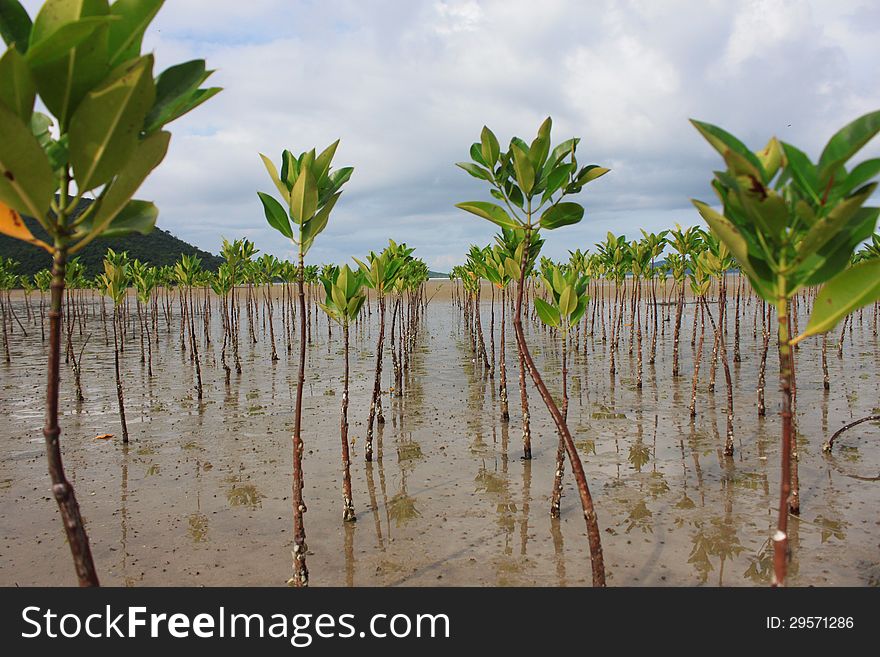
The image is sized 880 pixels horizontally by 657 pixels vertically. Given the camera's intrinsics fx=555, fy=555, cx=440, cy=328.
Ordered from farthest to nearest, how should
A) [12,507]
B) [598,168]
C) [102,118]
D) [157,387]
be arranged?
[157,387], [12,507], [598,168], [102,118]

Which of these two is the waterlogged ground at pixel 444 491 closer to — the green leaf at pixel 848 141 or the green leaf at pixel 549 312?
the green leaf at pixel 549 312

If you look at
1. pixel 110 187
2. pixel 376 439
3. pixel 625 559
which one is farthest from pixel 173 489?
pixel 110 187

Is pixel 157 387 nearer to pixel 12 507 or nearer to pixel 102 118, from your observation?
pixel 12 507

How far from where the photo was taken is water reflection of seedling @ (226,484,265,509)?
617cm

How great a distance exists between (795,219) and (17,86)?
8.49ft

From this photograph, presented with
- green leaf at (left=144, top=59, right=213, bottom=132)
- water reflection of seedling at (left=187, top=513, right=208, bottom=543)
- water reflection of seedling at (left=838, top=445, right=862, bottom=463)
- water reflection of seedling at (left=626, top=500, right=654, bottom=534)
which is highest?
green leaf at (left=144, top=59, right=213, bottom=132)

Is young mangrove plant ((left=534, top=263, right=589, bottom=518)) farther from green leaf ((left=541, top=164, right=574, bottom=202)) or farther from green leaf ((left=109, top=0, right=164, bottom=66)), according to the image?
green leaf ((left=109, top=0, right=164, bottom=66))

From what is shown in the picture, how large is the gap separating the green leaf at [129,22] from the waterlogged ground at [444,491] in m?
4.12

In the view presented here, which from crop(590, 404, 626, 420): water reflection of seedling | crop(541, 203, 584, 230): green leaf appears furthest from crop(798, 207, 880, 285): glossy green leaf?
crop(590, 404, 626, 420): water reflection of seedling

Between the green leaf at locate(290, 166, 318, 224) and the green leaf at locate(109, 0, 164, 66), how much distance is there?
5.56 ft

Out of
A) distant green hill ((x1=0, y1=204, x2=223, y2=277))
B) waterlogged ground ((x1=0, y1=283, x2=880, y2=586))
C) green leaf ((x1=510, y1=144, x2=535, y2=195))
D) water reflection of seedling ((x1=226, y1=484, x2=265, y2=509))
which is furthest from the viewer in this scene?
distant green hill ((x1=0, y1=204, x2=223, y2=277))

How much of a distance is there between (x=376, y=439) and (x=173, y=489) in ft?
9.74

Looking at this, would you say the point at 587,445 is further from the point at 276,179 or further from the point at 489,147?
the point at 276,179

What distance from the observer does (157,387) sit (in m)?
12.7
